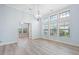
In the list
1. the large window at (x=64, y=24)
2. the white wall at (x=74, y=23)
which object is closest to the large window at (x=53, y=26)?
the large window at (x=64, y=24)

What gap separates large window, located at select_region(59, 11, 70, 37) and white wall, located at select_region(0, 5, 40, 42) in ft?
3.12

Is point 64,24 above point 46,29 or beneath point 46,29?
above

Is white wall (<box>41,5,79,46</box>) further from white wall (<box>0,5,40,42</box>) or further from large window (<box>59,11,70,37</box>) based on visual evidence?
white wall (<box>0,5,40,42</box>)

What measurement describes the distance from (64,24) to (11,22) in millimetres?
2662

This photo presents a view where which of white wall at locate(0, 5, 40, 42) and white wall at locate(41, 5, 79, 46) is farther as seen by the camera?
white wall at locate(0, 5, 40, 42)

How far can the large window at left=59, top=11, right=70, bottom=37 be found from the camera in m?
3.48

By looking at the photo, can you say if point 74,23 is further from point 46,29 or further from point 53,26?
point 46,29

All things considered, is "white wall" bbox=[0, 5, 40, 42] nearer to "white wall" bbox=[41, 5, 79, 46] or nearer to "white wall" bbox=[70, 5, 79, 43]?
"white wall" bbox=[41, 5, 79, 46]

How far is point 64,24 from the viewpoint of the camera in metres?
3.70

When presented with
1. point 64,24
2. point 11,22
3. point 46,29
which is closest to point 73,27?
point 64,24

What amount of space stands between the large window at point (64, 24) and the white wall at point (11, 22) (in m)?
0.95

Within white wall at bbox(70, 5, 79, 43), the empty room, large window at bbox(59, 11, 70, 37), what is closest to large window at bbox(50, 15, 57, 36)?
the empty room
